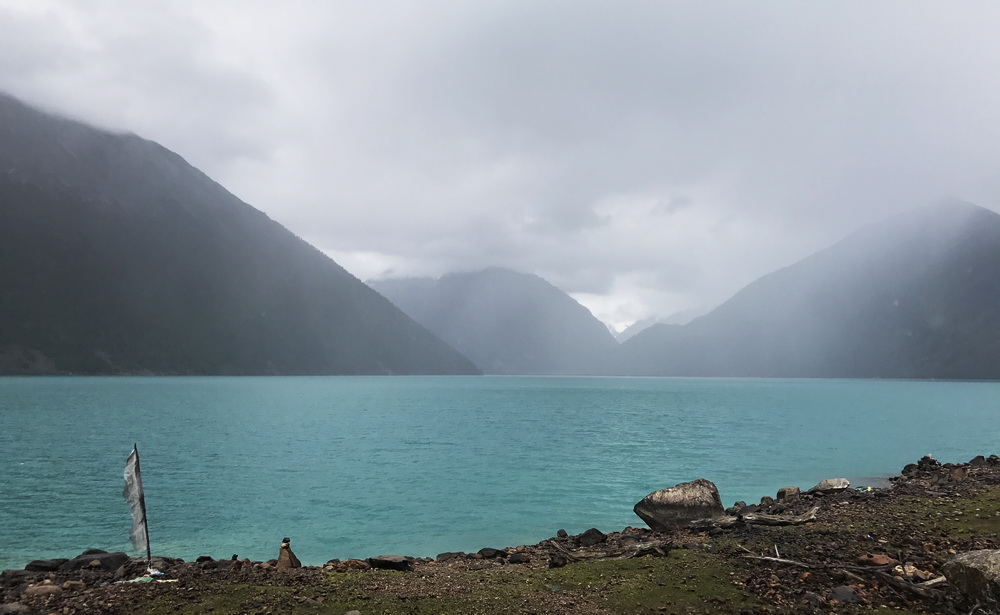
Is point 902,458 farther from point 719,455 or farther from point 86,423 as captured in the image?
point 86,423

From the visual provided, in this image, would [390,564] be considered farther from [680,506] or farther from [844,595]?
[680,506]

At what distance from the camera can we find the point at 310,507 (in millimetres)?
35094

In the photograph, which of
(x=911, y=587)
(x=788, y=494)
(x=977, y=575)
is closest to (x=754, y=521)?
(x=911, y=587)

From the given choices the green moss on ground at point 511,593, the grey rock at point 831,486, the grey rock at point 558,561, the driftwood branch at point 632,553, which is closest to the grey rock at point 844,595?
the green moss on ground at point 511,593

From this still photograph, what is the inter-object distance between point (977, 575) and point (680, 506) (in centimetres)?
1246

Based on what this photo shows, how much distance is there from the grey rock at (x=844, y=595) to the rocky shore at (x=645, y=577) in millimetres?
36

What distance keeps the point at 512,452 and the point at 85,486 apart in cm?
3607

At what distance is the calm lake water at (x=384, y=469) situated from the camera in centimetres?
2914

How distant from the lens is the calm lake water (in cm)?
2914

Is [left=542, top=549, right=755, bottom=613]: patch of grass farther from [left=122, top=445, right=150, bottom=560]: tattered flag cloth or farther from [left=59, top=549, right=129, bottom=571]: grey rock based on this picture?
[left=59, top=549, right=129, bottom=571]: grey rock

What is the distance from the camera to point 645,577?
13.5 m

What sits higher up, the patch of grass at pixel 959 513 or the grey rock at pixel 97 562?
the patch of grass at pixel 959 513

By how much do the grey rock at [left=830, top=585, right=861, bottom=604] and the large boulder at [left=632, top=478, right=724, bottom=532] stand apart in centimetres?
1038

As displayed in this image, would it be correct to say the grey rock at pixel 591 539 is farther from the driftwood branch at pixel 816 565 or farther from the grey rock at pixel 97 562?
the grey rock at pixel 97 562
